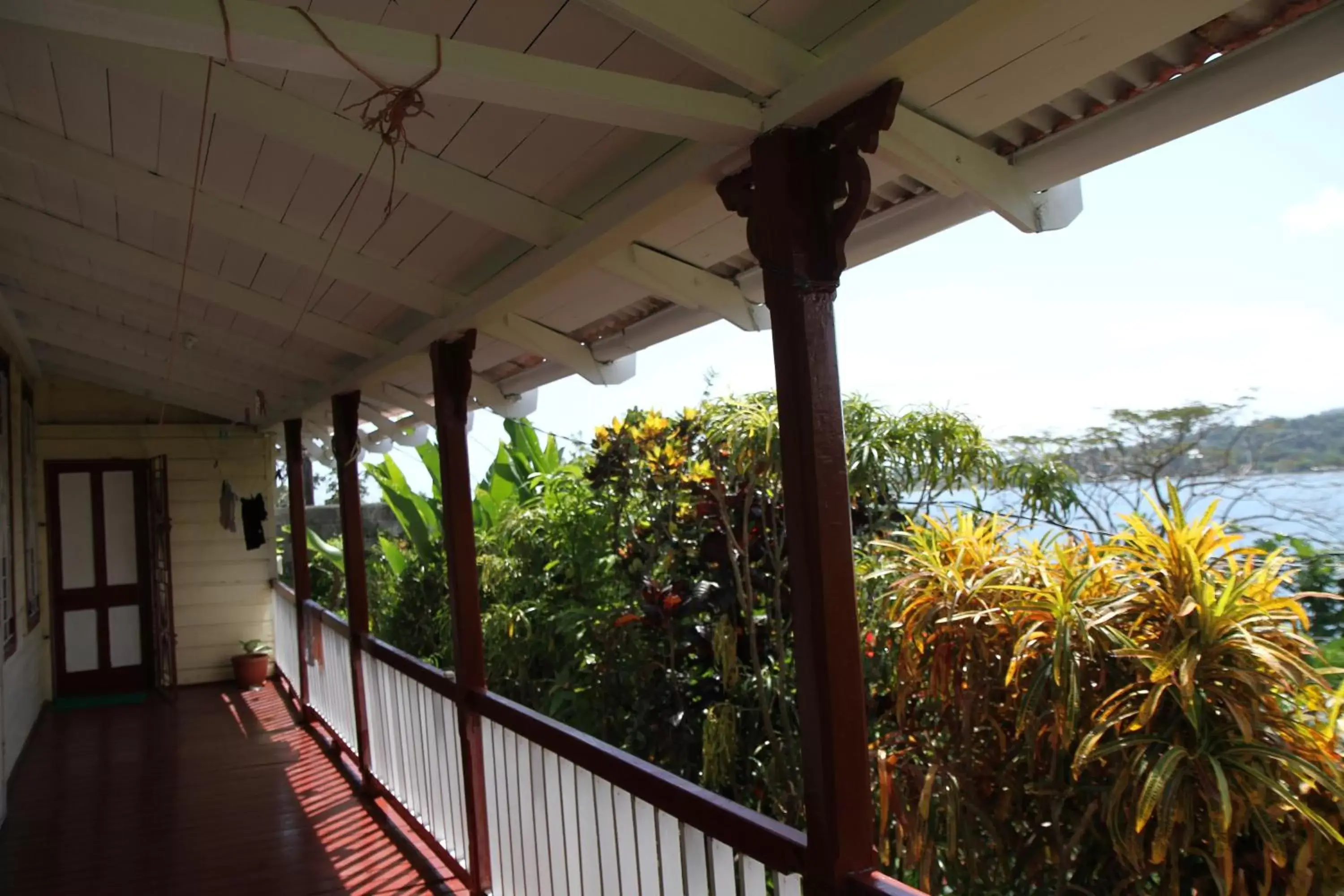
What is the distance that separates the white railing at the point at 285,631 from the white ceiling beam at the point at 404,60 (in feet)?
23.1

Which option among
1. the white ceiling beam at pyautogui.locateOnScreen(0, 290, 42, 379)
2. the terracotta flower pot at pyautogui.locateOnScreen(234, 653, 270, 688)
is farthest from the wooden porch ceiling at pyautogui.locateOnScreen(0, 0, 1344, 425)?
the terracotta flower pot at pyautogui.locateOnScreen(234, 653, 270, 688)

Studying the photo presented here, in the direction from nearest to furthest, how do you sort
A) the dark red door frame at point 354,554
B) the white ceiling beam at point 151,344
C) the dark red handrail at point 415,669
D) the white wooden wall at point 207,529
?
the dark red handrail at point 415,669
the dark red door frame at point 354,554
the white ceiling beam at point 151,344
the white wooden wall at point 207,529

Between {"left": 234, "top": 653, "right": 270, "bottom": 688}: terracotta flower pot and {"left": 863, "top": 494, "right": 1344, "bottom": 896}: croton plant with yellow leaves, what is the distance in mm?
7851

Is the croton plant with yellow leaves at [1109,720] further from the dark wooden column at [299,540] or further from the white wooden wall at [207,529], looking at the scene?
the white wooden wall at [207,529]

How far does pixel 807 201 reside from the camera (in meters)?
2.01

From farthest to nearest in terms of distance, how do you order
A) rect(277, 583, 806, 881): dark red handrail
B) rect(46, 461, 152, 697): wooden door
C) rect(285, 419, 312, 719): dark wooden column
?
rect(46, 461, 152, 697): wooden door
rect(285, 419, 312, 719): dark wooden column
rect(277, 583, 806, 881): dark red handrail

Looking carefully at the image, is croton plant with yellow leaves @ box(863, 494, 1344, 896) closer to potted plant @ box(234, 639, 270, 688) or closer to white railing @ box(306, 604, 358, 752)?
white railing @ box(306, 604, 358, 752)

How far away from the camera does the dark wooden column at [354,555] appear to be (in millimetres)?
5969

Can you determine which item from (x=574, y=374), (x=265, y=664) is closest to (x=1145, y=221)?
(x=574, y=374)

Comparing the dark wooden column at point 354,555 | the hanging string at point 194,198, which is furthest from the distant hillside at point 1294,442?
the dark wooden column at point 354,555

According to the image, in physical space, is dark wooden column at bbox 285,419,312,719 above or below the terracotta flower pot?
above

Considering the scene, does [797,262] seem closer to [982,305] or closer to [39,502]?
[982,305]

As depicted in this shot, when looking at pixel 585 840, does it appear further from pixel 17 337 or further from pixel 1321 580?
pixel 17 337

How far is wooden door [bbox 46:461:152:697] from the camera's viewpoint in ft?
28.9
